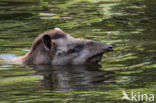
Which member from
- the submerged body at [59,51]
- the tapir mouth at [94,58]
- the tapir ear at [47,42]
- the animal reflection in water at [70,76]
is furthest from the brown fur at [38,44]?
the tapir mouth at [94,58]

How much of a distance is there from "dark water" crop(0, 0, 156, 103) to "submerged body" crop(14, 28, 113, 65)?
9.6 inches

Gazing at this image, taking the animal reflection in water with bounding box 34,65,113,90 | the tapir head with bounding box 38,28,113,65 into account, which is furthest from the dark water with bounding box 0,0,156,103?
the tapir head with bounding box 38,28,113,65

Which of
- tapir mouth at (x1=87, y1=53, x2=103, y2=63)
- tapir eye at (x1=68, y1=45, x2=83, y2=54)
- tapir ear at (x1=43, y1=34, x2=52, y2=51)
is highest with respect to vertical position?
tapir ear at (x1=43, y1=34, x2=52, y2=51)

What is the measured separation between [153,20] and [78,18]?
10.0 ft

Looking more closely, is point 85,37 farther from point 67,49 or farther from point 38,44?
point 38,44

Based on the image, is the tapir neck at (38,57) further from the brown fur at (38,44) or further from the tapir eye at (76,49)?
the tapir eye at (76,49)

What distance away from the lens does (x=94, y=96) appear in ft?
32.9

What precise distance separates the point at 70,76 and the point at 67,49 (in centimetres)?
143

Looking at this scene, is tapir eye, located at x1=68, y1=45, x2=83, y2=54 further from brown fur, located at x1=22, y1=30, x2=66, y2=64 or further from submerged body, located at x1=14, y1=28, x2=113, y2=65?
brown fur, located at x1=22, y1=30, x2=66, y2=64

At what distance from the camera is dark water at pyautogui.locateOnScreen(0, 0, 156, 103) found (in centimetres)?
1052

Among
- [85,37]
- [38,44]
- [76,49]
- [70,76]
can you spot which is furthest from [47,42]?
[85,37]

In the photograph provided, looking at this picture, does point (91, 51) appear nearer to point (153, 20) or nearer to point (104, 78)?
point (104, 78)

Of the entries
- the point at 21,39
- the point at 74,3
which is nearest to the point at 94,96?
the point at 21,39

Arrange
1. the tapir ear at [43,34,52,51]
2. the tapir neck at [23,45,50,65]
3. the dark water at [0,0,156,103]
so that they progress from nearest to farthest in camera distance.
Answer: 1. the dark water at [0,0,156,103]
2. the tapir ear at [43,34,52,51]
3. the tapir neck at [23,45,50,65]
